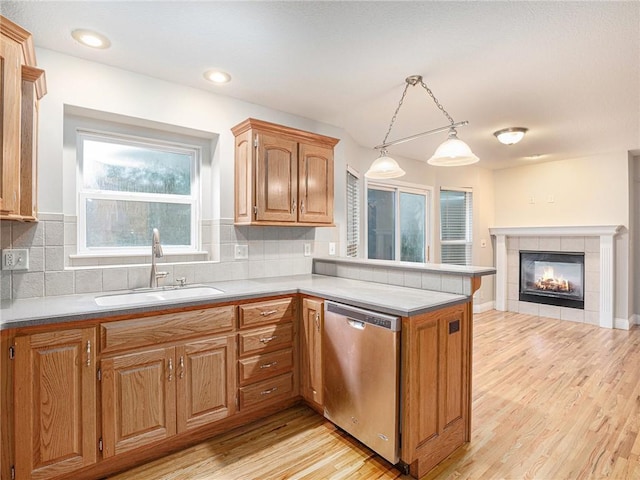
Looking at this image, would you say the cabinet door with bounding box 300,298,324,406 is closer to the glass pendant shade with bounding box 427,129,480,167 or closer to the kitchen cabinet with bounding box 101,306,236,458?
the kitchen cabinet with bounding box 101,306,236,458

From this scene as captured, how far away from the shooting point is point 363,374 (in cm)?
198

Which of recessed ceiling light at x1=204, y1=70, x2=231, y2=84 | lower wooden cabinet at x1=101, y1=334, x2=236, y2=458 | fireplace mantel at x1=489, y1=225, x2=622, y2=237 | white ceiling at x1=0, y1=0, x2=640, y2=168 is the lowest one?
lower wooden cabinet at x1=101, y1=334, x2=236, y2=458

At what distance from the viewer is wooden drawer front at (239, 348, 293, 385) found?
2.28 metres

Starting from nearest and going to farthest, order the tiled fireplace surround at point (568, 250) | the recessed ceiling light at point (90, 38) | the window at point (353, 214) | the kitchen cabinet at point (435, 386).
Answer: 1. the kitchen cabinet at point (435, 386)
2. the recessed ceiling light at point (90, 38)
3. the window at point (353, 214)
4. the tiled fireplace surround at point (568, 250)

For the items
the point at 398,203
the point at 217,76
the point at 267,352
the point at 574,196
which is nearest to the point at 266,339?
the point at 267,352

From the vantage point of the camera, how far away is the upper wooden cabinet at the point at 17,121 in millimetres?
1652

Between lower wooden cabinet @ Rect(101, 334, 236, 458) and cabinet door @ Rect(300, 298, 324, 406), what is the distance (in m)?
0.52

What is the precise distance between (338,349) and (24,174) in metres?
2.00

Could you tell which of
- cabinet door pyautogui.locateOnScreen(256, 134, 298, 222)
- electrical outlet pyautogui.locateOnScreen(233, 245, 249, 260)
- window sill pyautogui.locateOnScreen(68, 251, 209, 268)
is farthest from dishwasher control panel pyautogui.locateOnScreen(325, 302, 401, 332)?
window sill pyautogui.locateOnScreen(68, 251, 209, 268)

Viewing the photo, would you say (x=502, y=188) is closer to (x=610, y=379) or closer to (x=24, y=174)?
(x=610, y=379)

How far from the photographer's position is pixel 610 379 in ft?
10.1

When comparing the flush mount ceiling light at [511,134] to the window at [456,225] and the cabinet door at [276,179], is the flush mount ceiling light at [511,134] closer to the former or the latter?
the window at [456,225]

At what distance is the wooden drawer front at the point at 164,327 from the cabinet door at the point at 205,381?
84 mm

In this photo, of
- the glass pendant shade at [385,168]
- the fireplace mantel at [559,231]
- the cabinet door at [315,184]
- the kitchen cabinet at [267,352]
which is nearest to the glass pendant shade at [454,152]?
the glass pendant shade at [385,168]
